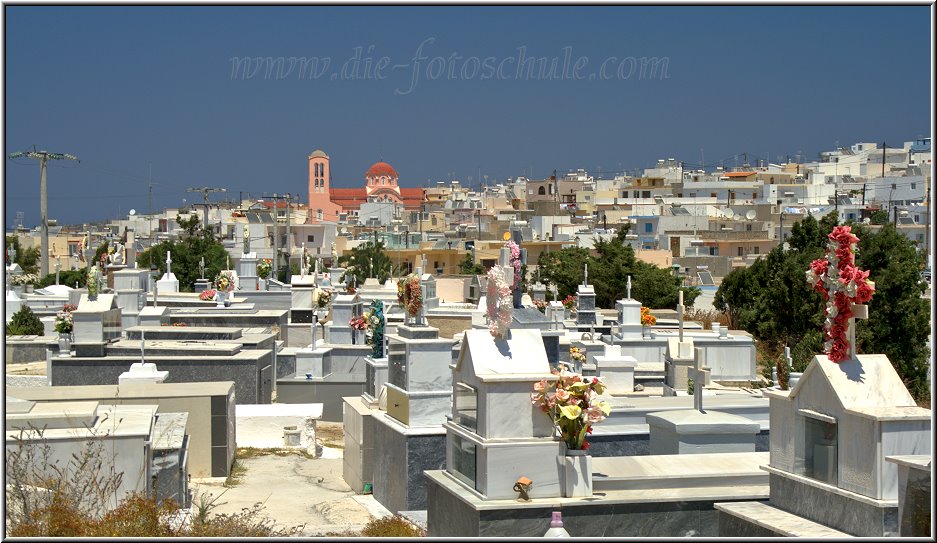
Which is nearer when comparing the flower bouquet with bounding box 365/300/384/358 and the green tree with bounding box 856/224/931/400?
the flower bouquet with bounding box 365/300/384/358

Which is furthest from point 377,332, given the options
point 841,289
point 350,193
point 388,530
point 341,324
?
point 350,193

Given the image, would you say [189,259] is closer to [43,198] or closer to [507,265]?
[43,198]

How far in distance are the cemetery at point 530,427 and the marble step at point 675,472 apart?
0.02m

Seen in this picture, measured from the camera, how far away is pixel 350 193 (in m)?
165

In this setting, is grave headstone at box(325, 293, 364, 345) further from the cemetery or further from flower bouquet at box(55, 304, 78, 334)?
flower bouquet at box(55, 304, 78, 334)

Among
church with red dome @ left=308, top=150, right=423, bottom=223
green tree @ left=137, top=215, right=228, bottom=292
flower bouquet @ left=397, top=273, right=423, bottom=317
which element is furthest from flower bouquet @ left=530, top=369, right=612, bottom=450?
church with red dome @ left=308, top=150, right=423, bottom=223

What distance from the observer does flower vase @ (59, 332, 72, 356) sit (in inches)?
938

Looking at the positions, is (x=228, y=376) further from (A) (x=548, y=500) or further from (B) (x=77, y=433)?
(A) (x=548, y=500)

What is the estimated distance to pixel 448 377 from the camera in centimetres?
1620

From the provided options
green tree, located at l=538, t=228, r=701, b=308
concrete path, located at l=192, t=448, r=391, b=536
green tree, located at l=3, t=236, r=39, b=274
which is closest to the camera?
concrete path, located at l=192, t=448, r=391, b=536

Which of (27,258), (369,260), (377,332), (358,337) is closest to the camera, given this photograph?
(377,332)

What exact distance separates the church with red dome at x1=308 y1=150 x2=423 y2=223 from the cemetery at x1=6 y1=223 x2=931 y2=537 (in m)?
118

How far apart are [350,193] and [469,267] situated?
87.1m

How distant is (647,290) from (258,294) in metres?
19.5
